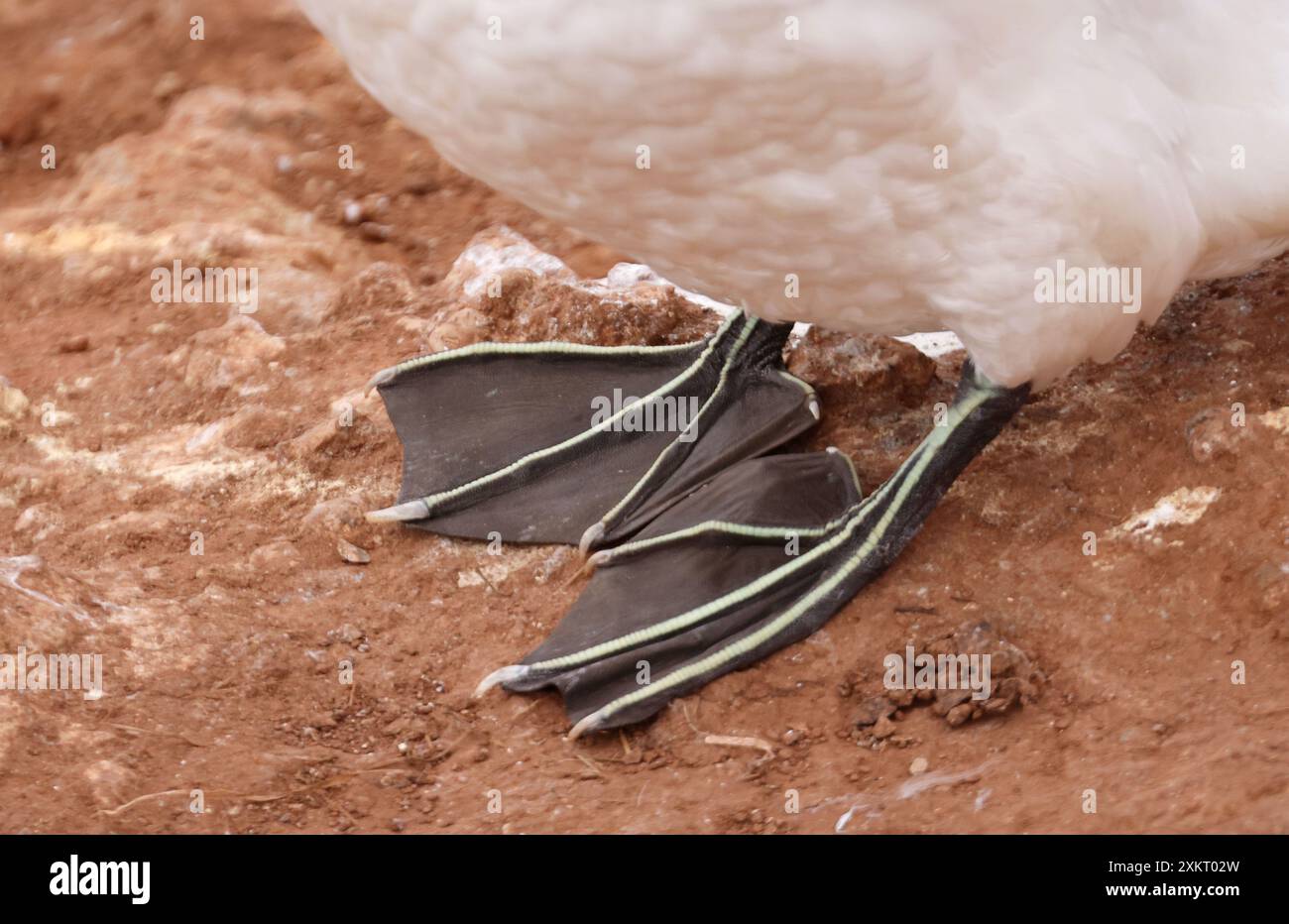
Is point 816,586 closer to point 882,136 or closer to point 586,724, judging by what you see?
point 586,724

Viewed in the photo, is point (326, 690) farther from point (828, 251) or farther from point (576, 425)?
point (828, 251)

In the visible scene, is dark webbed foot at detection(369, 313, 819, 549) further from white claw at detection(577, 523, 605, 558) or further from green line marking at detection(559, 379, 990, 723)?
green line marking at detection(559, 379, 990, 723)

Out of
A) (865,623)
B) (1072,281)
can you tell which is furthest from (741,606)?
(1072,281)

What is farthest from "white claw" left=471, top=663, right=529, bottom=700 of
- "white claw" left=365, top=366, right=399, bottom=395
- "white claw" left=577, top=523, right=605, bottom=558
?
"white claw" left=365, top=366, right=399, bottom=395

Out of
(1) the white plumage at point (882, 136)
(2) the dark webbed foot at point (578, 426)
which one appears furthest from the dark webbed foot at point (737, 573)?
(1) the white plumage at point (882, 136)

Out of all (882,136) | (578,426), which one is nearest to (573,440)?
(578,426)

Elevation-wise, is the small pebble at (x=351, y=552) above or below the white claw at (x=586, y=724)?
above

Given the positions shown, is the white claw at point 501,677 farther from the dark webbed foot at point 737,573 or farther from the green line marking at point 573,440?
the green line marking at point 573,440
